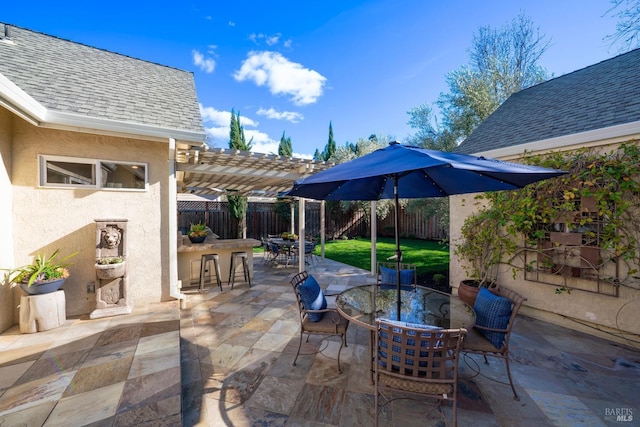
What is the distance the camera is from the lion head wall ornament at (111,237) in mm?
4336

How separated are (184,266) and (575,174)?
859 centimetres

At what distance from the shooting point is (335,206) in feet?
54.3

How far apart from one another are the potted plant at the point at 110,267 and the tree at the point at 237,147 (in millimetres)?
9166

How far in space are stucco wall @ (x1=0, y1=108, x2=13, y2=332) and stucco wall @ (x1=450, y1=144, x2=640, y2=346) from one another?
8.92 metres

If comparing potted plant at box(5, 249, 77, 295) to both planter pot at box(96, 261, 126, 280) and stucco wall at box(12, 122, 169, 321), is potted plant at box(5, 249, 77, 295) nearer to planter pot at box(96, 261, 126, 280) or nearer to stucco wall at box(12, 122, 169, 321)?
stucco wall at box(12, 122, 169, 321)

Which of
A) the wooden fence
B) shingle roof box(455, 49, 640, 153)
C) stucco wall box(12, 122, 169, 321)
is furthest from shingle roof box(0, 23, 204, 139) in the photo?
the wooden fence

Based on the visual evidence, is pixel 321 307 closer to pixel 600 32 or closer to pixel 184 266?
pixel 184 266

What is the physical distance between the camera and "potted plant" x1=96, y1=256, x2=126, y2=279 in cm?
416

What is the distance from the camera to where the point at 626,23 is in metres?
5.68

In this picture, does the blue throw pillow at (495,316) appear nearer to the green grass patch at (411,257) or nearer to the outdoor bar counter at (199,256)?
the green grass patch at (411,257)

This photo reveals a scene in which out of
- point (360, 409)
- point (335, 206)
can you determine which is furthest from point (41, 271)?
point (335, 206)

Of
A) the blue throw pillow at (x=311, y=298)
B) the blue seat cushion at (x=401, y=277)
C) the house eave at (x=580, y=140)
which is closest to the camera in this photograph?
the blue throw pillow at (x=311, y=298)

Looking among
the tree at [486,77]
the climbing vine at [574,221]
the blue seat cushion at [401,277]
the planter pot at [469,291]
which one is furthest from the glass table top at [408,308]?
the tree at [486,77]

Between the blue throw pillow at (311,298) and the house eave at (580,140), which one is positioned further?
the house eave at (580,140)
